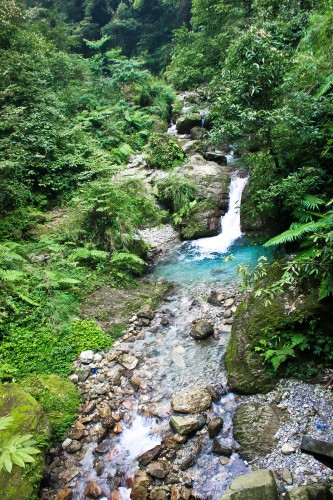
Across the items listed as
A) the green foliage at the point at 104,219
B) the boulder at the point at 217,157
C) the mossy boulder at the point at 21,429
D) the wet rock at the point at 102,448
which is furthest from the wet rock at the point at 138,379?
the boulder at the point at 217,157

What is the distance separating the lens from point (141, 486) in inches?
147

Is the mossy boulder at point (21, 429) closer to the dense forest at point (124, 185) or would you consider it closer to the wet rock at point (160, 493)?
the dense forest at point (124, 185)

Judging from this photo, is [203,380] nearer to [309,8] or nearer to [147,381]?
[147,381]

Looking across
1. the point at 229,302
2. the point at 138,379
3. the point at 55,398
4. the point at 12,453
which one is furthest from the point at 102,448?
the point at 229,302

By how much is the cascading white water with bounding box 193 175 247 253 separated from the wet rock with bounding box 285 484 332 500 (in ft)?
23.1

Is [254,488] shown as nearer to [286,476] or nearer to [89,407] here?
[286,476]

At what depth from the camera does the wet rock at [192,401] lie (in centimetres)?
455

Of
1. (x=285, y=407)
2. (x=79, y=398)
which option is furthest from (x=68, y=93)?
(x=285, y=407)

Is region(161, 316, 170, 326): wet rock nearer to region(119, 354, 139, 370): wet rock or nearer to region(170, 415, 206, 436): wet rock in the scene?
region(119, 354, 139, 370): wet rock

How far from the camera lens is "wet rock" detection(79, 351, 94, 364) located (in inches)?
225

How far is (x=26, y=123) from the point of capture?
11.0 m

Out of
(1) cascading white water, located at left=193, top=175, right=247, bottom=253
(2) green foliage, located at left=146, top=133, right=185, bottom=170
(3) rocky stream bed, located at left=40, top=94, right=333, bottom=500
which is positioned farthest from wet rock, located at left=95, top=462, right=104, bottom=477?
(2) green foliage, located at left=146, top=133, right=185, bottom=170

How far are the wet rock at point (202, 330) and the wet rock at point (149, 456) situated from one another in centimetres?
229

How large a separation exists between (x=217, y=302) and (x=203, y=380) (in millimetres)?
2223
